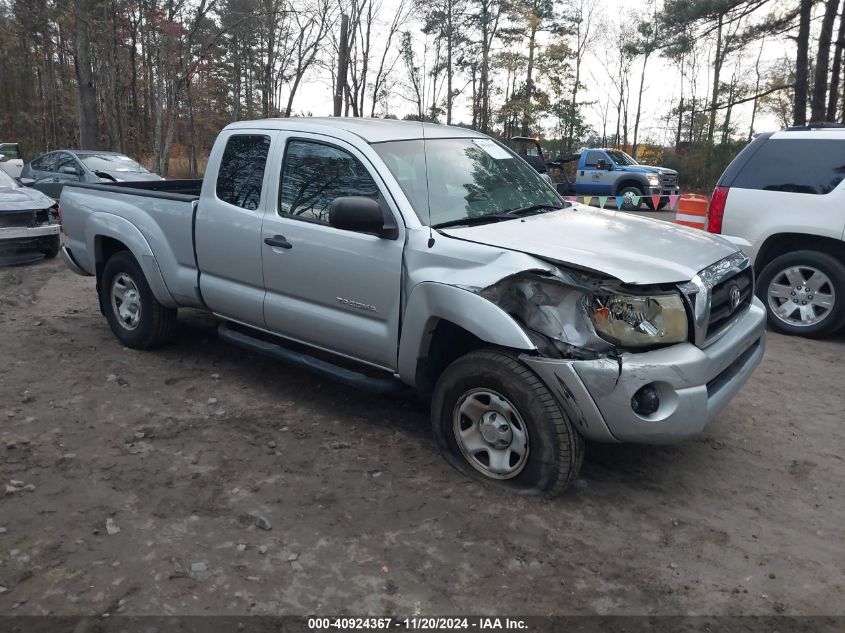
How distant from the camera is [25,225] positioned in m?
9.71

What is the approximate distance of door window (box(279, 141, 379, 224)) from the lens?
429cm

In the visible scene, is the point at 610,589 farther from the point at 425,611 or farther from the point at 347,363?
the point at 347,363

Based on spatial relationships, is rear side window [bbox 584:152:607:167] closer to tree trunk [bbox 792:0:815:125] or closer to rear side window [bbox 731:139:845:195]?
tree trunk [bbox 792:0:815:125]

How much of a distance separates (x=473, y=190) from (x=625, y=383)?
1709 millimetres

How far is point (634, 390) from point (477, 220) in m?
1.42

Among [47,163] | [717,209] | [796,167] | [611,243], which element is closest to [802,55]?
[796,167]

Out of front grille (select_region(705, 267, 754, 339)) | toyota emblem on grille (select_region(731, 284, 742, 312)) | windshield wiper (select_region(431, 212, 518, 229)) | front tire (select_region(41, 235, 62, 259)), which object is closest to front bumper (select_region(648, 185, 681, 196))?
front tire (select_region(41, 235, 62, 259))

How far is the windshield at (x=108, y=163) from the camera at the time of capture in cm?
1436

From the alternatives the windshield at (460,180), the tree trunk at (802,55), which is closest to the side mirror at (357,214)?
the windshield at (460,180)

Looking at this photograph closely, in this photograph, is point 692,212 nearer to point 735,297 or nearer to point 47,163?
point 735,297

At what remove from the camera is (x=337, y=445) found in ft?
14.1

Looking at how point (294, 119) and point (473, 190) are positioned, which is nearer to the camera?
point (473, 190)

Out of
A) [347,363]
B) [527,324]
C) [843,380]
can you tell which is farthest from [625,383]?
[843,380]

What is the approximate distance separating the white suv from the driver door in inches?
164
